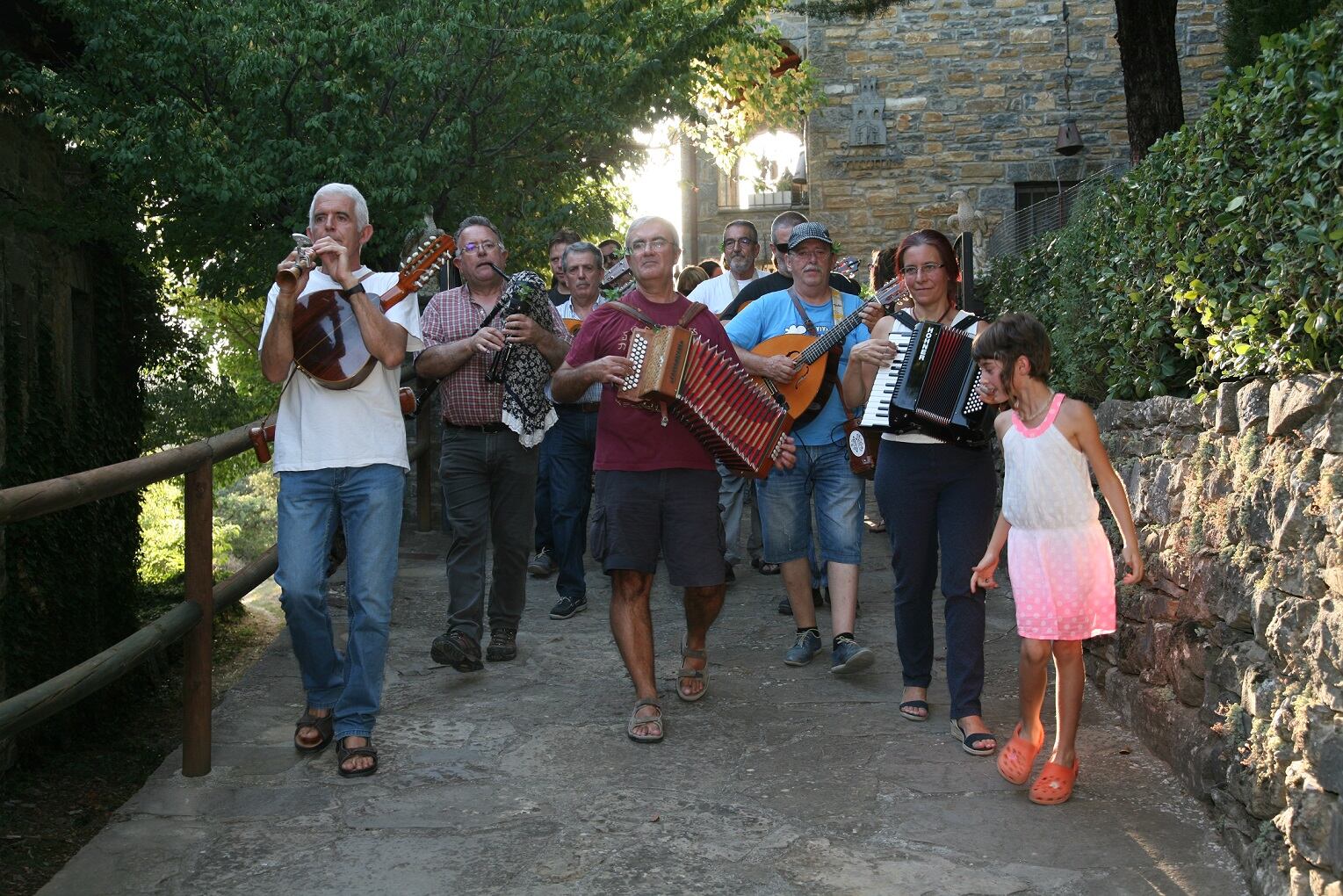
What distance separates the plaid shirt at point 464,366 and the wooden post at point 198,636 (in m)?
1.66

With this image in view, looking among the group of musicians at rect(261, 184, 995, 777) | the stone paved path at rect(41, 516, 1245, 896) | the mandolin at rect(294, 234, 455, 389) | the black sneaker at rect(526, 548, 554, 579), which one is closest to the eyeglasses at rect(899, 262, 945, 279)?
the group of musicians at rect(261, 184, 995, 777)

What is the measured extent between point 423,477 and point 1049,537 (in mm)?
5992

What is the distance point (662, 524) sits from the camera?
556 cm

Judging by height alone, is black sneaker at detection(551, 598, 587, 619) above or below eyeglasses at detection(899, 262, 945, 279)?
below

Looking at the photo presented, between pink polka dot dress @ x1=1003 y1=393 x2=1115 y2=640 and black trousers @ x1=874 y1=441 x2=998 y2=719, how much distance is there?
0.61 m

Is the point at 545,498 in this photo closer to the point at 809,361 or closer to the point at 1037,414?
the point at 809,361

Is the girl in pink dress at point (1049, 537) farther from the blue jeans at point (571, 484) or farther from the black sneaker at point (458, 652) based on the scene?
the blue jeans at point (571, 484)

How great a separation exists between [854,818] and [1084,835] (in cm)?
70

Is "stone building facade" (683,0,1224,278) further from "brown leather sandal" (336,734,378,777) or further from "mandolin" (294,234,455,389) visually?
"brown leather sandal" (336,734,378,777)

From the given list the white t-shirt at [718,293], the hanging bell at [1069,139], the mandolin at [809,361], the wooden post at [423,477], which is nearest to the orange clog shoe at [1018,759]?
the mandolin at [809,361]

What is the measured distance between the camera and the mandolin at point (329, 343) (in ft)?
16.0

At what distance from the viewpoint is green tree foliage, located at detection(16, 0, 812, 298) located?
850 cm

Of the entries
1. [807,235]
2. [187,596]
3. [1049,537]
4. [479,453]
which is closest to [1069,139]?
[807,235]

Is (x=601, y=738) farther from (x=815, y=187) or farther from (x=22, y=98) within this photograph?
(x=815, y=187)
